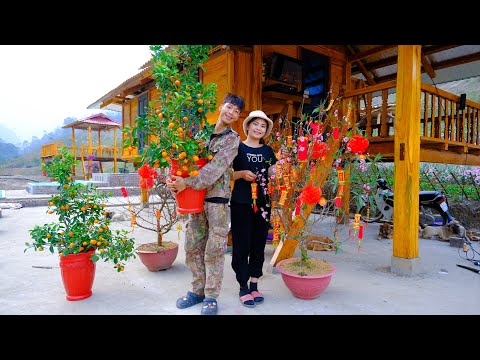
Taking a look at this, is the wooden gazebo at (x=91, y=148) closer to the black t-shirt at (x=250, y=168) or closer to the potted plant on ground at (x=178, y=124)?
the potted plant on ground at (x=178, y=124)

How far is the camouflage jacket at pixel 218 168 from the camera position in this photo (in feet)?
7.20

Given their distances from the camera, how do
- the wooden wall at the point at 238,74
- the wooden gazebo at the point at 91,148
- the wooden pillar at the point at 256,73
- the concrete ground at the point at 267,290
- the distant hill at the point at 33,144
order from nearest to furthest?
the concrete ground at the point at 267,290 → the wooden wall at the point at 238,74 → the wooden pillar at the point at 256,73 → the wooden gazebo at the point at 91,148 → the distant hill at the point at 33,144

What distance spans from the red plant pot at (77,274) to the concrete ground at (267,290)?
0.08 m

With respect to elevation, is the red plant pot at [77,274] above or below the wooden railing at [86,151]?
below

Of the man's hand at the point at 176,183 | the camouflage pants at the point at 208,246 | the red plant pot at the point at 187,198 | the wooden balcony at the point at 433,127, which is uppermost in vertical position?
the wooden balcony at the point at 433,127

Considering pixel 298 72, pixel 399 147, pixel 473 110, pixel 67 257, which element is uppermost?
pixel 298 72

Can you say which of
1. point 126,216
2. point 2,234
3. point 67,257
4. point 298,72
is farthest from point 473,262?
point 2,234

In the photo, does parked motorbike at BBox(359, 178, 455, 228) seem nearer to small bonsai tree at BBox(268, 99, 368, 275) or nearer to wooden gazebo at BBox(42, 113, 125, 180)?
small bonsai tree at BBox(268, 99, 368, 275)

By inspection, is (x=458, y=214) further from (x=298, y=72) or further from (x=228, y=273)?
(x=228, y=273)

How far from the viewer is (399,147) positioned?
11.1ft

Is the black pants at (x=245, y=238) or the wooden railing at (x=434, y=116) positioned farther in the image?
the wooden railing at (x=434, y=116)

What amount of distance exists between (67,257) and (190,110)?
5.32ft

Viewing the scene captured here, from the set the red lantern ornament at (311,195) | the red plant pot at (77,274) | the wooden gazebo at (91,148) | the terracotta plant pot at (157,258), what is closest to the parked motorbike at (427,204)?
the red lantern ornament at (311,195)

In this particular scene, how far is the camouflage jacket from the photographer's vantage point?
2195 mm
